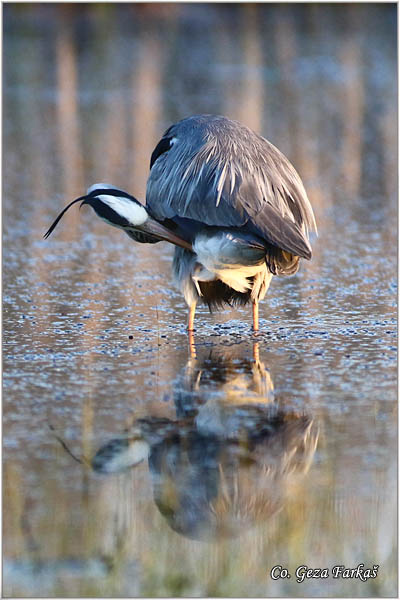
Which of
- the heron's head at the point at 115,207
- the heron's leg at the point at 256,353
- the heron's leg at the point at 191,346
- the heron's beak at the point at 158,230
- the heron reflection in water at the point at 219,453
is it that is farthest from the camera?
the heron's beak at the point at 158,230

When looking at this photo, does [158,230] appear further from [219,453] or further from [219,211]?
[219,453]

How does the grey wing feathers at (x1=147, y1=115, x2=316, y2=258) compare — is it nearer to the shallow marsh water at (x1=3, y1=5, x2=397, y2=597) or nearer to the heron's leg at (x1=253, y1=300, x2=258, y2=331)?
the heron's leg at (x1=253, y1=300, x2=258, y2=331)

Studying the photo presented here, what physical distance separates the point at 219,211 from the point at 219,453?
189cm

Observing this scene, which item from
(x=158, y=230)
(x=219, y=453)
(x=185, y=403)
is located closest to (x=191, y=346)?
(x=158, y=230)

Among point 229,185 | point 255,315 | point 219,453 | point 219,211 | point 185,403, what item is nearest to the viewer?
point 219,453

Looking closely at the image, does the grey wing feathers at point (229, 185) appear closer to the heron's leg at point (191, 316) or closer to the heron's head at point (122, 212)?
the heron's head at point (122, 212)

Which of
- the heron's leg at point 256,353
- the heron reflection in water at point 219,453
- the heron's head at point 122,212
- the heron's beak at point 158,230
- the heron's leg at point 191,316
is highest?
the heron's head at point 122,212

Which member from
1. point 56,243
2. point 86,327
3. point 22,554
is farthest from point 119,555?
point 56,243

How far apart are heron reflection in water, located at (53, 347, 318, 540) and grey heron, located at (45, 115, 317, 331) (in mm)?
884

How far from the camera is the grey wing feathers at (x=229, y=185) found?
5898 mm

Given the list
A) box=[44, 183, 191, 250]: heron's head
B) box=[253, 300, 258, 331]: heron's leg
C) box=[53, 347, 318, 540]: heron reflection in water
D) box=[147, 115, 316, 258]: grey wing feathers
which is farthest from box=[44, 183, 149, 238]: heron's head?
box=[53, 347, 318, 540]: heron reflection in water

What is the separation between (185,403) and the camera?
4.99m

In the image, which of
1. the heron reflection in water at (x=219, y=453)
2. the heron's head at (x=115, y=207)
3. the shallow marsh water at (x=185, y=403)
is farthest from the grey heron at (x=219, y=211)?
the heron reflection in water at (x=219, y=453)

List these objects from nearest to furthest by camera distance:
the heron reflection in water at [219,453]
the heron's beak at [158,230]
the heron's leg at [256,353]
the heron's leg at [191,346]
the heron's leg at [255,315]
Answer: the heron reflection in water at [219,453] → the heron's leg at [256,353] → the heron's leg at [191,346] → the heron's beak at [158,230] → the heron's leg at [255,315]
